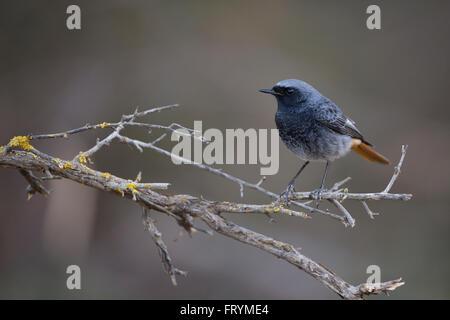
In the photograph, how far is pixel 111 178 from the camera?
8.36 feet


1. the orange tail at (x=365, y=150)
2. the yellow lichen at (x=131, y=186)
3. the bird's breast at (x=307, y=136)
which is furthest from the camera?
the orange tail at (x=365, y=150)

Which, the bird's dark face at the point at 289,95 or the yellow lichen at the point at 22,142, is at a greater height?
the bird's dark face at the point at 289,95

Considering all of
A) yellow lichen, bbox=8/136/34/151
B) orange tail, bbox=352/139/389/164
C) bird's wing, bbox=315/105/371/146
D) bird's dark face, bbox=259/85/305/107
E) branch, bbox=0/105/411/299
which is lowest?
branch, bbox=0/105/411/299

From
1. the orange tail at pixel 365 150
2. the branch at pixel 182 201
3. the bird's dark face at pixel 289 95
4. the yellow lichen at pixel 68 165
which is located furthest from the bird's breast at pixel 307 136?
the yellow lichen at pixel 68 165

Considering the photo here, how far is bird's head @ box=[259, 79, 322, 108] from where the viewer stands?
407 cm

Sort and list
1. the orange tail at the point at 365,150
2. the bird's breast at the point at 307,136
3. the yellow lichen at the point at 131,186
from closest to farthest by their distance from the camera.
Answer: the yellow lichen at the point at 131,186, the bird's breast at the point at 307,136, the orange tail at the point at 365,150

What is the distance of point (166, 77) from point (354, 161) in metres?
3.64

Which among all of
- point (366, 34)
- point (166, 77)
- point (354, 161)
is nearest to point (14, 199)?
point (166, 77)

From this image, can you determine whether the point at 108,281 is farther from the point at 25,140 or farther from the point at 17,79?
the point at 25,140

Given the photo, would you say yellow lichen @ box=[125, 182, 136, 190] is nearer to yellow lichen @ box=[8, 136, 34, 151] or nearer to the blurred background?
yellow lichen @ box=[8, 136, 34, 151]

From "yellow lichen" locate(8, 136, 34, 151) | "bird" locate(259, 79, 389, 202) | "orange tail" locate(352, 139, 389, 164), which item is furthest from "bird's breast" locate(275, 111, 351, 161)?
"yellow lichen" locate(8, 136, 34, 151)

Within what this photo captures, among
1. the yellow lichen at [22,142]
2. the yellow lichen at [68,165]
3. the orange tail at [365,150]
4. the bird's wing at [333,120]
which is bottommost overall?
the yellow lichen at [68,165]

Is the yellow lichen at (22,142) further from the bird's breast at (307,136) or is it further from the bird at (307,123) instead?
the bird's breast at (307,136)

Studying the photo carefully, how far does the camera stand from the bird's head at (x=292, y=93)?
4.07m
